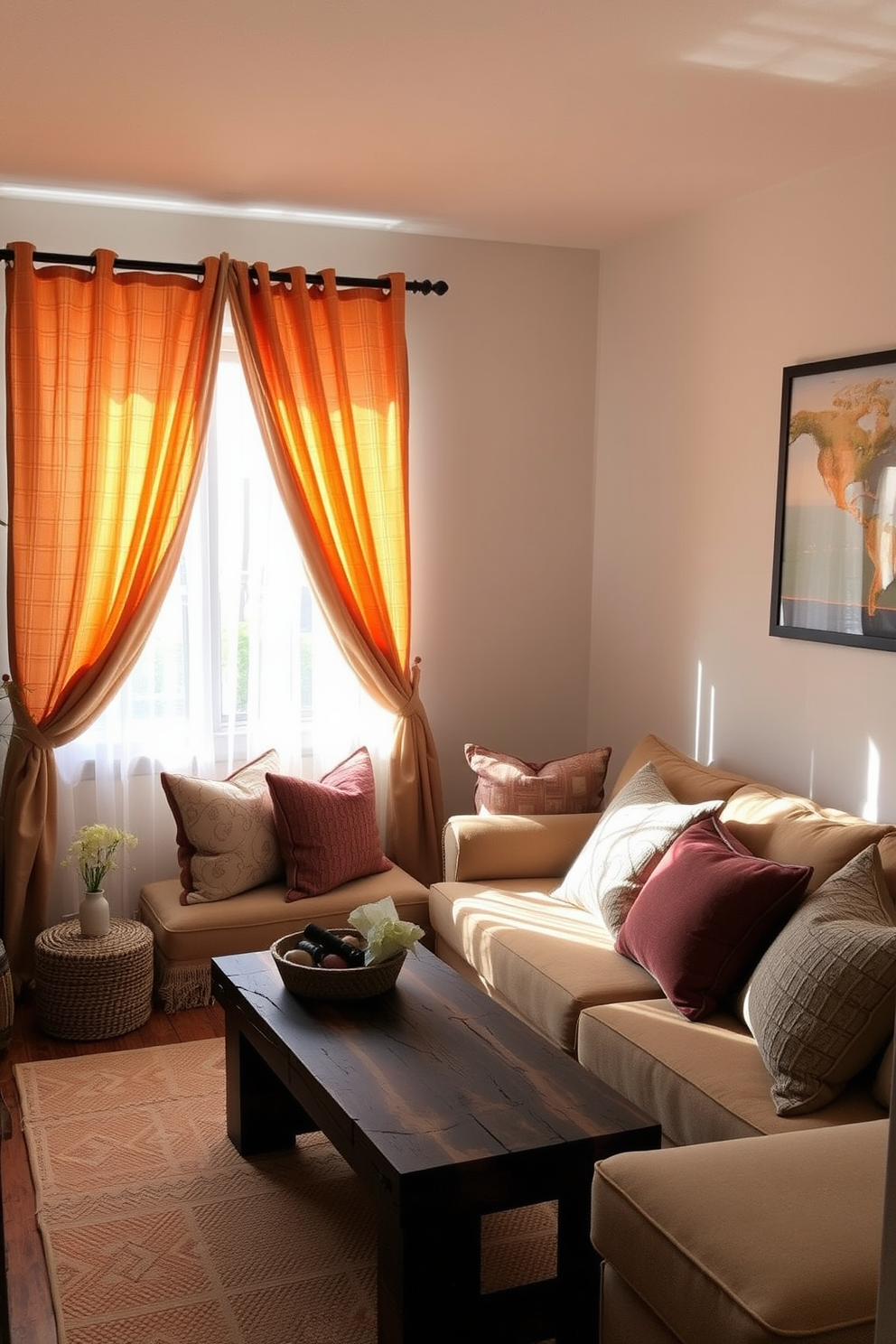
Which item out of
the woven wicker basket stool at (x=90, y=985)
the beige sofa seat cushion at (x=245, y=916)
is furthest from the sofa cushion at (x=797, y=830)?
the woven wicker basket stool at (x=90, y=985)

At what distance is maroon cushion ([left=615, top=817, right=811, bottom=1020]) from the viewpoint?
9.96 feet

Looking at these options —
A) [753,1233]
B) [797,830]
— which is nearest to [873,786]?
[797,830]

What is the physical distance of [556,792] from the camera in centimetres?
442

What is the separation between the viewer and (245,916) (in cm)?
416

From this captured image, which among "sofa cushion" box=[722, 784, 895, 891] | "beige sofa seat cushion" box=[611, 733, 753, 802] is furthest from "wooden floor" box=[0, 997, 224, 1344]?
"sofa cushion" box=[722, 784, 895, 891]

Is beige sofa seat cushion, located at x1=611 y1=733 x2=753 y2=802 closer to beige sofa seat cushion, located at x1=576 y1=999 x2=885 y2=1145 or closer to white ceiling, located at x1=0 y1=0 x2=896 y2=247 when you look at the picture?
beige sofa seat cushion, located at x1=576 y1=999 x2=885 y2=1145

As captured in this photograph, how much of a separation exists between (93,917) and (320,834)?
2.57 ft

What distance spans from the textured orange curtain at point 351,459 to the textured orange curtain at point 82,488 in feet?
0.73

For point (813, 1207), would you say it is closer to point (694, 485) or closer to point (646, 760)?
point (646, 760)

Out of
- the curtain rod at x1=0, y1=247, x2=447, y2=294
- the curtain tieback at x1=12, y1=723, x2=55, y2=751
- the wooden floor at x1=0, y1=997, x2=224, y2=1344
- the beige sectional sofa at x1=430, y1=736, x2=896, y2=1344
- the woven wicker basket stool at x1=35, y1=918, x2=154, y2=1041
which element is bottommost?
the wooden floor at x1=0, y1=997, x2=224, y2=1344

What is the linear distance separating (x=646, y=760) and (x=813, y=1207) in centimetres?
227

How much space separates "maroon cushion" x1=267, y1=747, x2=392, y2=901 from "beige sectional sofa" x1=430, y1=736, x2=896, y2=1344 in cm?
33

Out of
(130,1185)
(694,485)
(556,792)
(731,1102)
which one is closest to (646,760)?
(556,792)

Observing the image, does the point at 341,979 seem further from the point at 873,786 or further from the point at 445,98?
the point at 445,98
